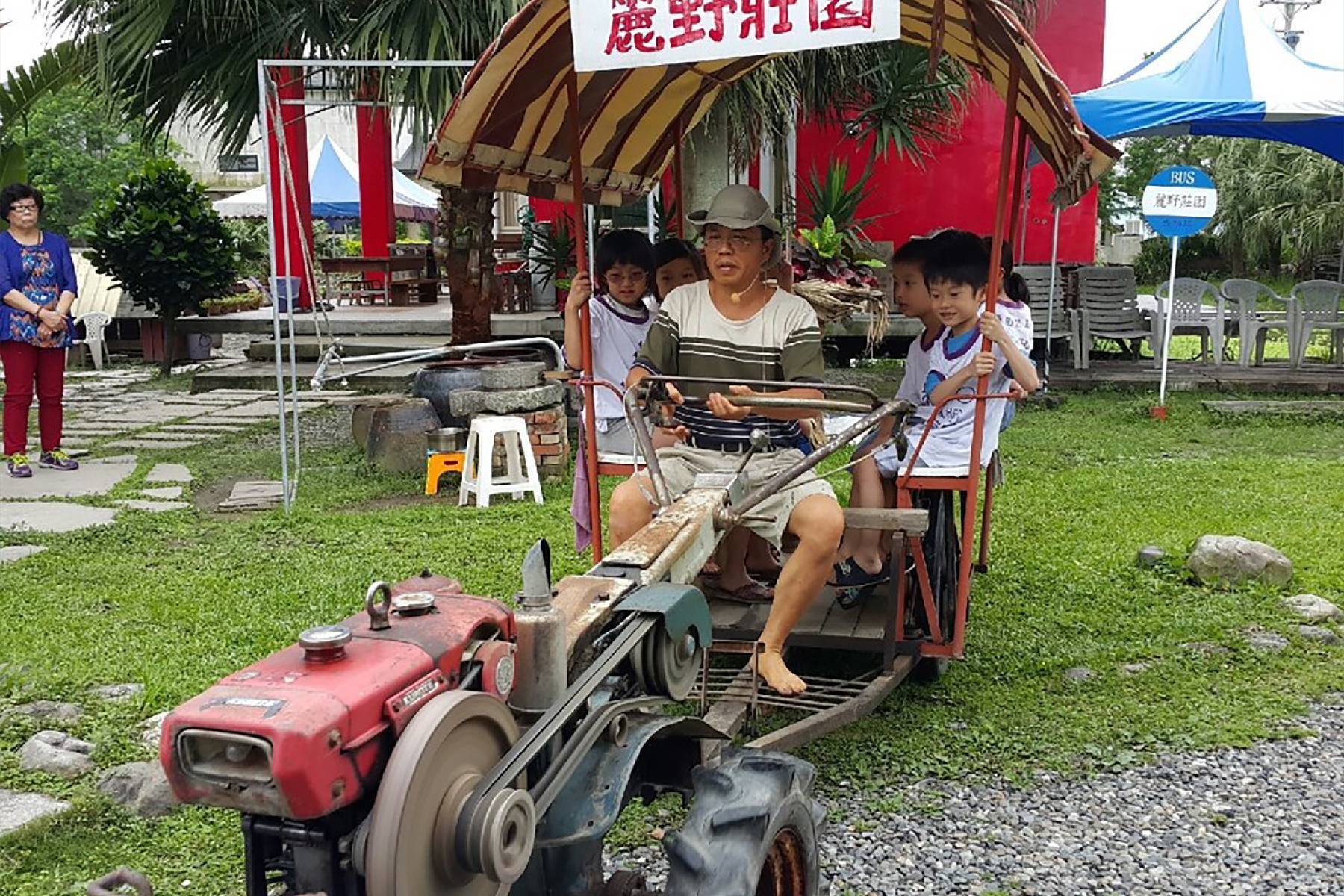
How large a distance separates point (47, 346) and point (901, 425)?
21.7 feet

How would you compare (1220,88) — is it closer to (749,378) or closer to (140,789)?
(749,378)

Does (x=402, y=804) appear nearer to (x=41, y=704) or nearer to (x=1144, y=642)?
(x=41, y=704)

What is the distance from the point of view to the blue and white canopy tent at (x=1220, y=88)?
1116cm

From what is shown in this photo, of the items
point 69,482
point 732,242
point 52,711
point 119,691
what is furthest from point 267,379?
point 732,242

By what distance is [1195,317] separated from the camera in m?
14.7

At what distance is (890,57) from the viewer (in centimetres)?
983

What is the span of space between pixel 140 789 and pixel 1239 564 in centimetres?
470

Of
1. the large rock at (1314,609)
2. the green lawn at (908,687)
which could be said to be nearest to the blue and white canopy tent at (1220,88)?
the green lawn at (908,687)

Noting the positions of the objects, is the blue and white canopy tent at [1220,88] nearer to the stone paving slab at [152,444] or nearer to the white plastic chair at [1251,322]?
the white plastic chair at [1251,322]

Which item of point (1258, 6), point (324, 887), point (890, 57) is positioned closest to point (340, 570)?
point (324, 887)

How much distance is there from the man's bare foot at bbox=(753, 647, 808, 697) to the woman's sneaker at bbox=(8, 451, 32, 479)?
643cm

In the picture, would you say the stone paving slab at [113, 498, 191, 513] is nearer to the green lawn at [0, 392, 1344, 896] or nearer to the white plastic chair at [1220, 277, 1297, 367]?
the green lawn at [0, 392, 1344, 896]

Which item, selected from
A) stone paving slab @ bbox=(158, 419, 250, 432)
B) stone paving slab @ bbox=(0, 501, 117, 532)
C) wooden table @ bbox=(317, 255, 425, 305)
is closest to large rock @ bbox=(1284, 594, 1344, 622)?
stone paving slab @ bbox=(0, 501, 117, 532)

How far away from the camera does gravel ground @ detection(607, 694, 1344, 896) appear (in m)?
3.28
